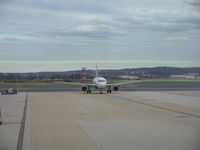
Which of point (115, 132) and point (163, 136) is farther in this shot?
point (115, 132)

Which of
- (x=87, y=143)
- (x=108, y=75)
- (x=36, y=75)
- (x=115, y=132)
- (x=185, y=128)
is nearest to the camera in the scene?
(x=87, y=143)

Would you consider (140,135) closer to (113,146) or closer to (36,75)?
(113,146)

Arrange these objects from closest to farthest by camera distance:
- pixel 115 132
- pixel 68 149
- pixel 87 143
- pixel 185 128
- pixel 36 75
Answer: pixel 68 149 → pixel 87 143 → pixel 115 132 → pixel 185 128 → pixel 36 75

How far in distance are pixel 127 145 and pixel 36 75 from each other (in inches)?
5185

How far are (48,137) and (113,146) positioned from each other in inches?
122

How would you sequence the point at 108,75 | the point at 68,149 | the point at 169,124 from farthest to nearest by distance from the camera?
A: the point at 108,75, the point at 169,124, the point at 68,149

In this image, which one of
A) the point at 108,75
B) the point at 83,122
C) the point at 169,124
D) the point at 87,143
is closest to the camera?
the point at 87,143

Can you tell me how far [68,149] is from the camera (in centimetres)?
1135

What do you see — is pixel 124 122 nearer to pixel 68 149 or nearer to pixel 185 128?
pixel 185 128

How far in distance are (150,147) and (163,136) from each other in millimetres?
2245

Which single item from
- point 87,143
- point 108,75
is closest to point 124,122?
point 87,143

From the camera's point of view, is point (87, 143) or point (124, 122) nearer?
point (87, 143)

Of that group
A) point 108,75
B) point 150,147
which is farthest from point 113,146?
point 108,75

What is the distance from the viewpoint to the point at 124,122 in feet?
59.1
